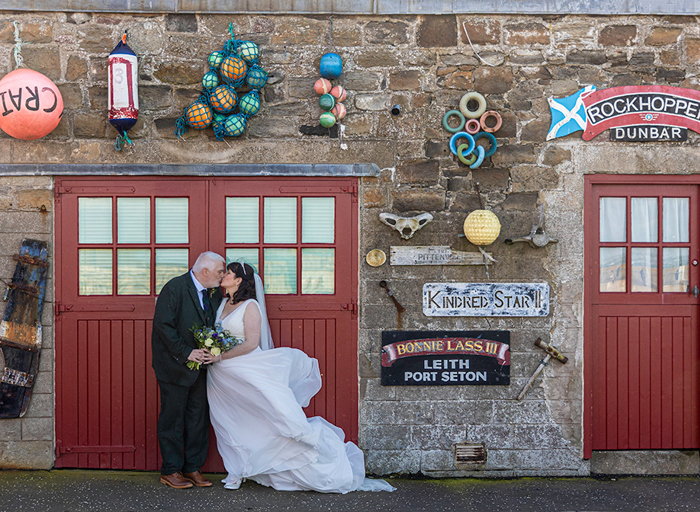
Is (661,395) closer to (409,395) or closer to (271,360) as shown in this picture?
(409,395)

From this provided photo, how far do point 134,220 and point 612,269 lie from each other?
13.6 feet

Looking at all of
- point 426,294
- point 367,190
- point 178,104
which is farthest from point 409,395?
point 178,104

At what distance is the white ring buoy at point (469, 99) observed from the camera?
5.10 meters

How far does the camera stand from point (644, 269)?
5320 mm

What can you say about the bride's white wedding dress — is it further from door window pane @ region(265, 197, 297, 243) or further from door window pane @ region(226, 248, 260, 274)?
door window pane @ region(265, 197, 297, 243)

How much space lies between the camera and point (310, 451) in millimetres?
4730

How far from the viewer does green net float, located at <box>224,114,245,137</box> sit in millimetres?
4965

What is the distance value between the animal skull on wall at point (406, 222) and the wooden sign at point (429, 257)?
0.14 metres

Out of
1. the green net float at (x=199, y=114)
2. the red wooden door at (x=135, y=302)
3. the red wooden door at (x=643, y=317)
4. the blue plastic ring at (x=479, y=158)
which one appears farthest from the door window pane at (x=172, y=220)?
the red wooden door at (x=643, y=317)

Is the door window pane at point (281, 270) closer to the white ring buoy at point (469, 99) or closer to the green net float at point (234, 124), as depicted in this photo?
the green net float at point (234, 124)

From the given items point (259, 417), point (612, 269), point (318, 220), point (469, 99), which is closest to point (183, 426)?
point (259, 417)

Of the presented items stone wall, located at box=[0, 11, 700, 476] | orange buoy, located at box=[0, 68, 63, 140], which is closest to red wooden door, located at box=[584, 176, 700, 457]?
stone wall, located at box=[0, 11, 700, 476]

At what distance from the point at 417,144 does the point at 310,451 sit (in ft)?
8.73

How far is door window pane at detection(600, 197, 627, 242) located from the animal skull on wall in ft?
5.04
